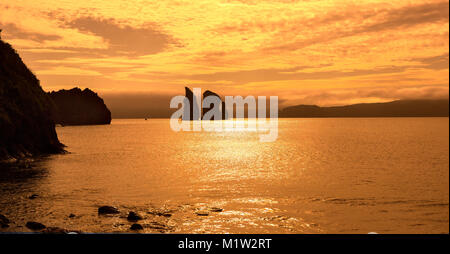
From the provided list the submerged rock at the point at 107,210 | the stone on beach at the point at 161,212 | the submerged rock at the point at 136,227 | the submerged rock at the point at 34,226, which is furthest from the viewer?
the stone on beach at the point at 161,212

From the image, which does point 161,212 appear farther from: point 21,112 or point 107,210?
point 21,112

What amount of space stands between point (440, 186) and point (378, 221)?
20388mm

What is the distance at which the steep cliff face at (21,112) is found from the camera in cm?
5431

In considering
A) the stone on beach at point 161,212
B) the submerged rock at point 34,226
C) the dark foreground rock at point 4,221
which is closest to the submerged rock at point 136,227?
the stone on beach at point 161,212

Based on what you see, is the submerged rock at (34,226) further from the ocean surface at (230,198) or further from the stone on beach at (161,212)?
the stone on beach at (161,212)

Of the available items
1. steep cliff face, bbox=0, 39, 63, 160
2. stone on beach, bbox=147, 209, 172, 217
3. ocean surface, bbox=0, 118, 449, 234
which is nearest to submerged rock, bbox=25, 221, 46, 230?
ocean surface, bbox=0, 118, 449, 234

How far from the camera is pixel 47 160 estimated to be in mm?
56281

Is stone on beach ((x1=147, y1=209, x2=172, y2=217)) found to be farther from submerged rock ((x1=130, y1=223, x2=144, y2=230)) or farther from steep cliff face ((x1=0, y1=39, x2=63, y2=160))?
steep cliff face ((x1=0, y1=39, x2=63, y2=160))

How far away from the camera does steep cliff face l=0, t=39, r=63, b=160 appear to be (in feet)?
178
